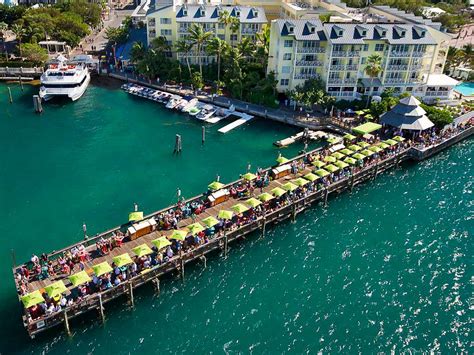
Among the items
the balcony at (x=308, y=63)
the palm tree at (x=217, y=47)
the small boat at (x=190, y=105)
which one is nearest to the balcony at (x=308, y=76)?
the balcony at (x=308, y=63)

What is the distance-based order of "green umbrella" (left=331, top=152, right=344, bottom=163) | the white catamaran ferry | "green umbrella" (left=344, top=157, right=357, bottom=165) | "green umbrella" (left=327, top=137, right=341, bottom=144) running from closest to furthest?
"green umbrella" (left=344, top=157, right=357, bottom=165)
"green umbrella" (left=331, top=152, right=344, bottom=163)
"green umbrella" (left=327, top=137, right=341, bottom=144)
the white catamaran ferry

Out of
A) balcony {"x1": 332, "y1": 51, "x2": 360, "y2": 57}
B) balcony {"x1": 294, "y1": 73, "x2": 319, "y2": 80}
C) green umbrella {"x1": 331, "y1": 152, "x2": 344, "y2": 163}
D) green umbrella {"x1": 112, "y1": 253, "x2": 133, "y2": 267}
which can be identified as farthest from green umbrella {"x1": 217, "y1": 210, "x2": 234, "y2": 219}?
balcony {"x1": 332, "y1": 51, "x2": 360, "y2": 57}

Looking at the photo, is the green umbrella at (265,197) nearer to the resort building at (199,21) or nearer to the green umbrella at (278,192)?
the green umbrella at (278,192)

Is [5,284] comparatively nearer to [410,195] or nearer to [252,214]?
[252,214]

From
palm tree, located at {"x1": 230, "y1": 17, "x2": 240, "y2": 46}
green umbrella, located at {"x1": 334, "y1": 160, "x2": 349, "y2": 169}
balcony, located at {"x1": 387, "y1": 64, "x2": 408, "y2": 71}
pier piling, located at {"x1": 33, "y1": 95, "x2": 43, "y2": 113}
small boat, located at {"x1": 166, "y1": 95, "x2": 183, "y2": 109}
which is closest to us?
green umbrella, located at {"x1": 334, "y1": 160, "x2": 349, "y2": 169}

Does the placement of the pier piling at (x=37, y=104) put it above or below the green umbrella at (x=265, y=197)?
above

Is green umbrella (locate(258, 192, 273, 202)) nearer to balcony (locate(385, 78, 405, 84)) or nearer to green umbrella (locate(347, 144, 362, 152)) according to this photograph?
green umbrella (locate(347, 144, 362, 152))

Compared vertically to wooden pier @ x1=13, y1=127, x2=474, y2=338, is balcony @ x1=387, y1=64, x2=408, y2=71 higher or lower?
higher
